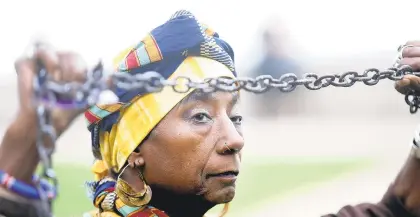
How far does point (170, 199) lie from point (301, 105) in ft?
47.0

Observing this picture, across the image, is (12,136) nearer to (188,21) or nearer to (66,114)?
(66,114)

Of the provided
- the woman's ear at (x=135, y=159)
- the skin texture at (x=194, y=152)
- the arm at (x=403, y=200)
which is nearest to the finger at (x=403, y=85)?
the arm at (x=403, y=200)

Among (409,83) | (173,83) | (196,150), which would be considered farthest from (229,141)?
(409,83)

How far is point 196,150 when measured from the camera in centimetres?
314

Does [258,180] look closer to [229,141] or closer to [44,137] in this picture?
[229,141]

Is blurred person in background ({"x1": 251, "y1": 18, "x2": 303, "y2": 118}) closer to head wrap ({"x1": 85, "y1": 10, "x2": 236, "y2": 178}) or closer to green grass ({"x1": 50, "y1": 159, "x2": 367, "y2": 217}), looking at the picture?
green grass ({"x1": 50, "y1": 159, "x2": 367, "y2": 217})

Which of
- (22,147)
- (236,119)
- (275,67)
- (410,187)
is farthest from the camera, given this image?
(275,67)

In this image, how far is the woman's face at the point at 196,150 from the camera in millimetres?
3137

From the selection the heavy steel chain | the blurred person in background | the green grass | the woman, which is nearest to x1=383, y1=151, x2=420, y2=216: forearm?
the heavy steel chain

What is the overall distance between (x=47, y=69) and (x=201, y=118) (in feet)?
2.24

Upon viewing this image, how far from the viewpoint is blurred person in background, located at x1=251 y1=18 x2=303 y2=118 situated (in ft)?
47.9

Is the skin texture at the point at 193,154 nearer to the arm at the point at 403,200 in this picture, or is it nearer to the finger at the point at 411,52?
the finger at the point at 411,52

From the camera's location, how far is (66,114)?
2715mm

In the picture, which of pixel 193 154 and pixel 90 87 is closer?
pixel 90 87
